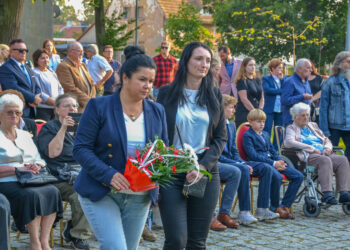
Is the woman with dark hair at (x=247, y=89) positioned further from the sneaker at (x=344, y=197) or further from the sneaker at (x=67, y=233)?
the sneaker at (x=67, y=233)

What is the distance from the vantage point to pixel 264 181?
795 cm

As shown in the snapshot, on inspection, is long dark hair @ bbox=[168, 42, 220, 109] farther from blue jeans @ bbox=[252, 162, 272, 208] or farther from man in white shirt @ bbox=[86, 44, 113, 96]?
man in white shirt @ bbox=[86, 44, 113, 96]

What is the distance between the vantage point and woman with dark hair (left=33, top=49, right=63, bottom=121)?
8.95 m

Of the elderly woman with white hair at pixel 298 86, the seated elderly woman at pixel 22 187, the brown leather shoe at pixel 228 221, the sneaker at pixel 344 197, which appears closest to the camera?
the seated elderly woman at pixel 22 187

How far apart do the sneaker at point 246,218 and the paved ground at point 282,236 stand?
0.08 metres

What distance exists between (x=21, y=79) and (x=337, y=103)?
189 inches

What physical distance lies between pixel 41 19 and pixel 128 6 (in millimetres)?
35143

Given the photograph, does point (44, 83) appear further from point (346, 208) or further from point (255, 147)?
point (346, 208)

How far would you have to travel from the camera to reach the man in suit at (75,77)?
30.3 feet

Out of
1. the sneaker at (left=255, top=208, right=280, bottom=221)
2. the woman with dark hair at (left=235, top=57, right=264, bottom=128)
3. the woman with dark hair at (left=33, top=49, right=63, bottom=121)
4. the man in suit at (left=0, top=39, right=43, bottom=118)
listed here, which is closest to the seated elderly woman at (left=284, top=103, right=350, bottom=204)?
the sneaker at (left=255, top=208, right=280, bottom=221)

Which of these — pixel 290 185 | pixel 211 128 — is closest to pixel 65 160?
pixel 211 128

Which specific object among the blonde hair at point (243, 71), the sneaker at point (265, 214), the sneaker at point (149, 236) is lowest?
the sneaker at point (265, 214)

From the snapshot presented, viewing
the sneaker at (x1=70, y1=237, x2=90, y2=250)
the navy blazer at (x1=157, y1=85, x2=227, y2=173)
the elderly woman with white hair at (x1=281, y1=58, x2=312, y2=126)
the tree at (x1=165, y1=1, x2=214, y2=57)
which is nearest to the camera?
the navy blazer at (x1=157, y1=85, x2=227, y2=173)

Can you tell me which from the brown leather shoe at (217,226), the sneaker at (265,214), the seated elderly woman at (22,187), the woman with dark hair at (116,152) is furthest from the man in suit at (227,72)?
the woman with dark hair at (116,152)
